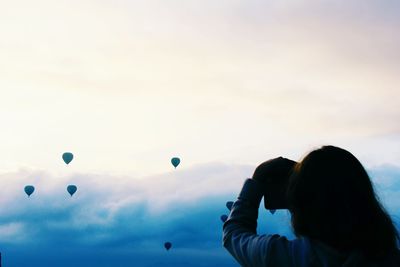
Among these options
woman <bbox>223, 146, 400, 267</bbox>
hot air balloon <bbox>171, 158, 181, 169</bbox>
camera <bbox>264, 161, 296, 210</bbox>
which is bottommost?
woman <bbox>223, 146, 400, 267</bbox>

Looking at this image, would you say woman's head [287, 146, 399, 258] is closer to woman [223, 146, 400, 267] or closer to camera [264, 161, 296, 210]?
woman [223, 146, 400, 267]

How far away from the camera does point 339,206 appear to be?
5828mm

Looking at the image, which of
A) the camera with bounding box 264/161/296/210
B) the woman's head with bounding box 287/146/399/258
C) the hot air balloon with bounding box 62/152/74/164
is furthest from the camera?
the hot air balloon with bounding box 62/152/74/164

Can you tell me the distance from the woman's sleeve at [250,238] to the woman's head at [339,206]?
0.30 metres

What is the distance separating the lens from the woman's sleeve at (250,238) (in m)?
5.91

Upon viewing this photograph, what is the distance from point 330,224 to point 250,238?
0.75m

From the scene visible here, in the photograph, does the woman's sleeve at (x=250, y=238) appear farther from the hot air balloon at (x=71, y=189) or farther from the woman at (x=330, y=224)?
the hot air balloon at (x=71, y=189)

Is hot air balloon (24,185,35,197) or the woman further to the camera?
hot air balloon (24,185,35,197)

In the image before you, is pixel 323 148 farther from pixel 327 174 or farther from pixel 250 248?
pixel 250 248

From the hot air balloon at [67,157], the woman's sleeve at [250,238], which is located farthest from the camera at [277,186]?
the hot air balloon at [67,157]

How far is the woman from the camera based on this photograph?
586cm

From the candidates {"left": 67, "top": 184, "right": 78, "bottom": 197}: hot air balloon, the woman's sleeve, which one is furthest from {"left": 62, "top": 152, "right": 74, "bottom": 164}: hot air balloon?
the woman's sleeve

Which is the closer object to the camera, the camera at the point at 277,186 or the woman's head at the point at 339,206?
the woman's head at the point at 339,206

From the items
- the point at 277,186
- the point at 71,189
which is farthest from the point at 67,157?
the point at 277,186
